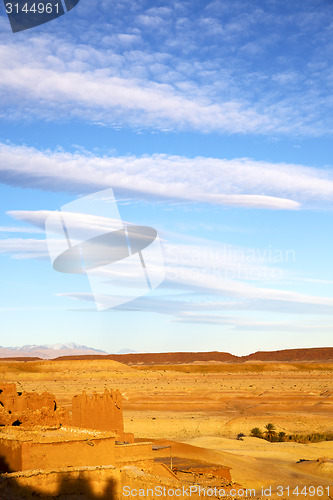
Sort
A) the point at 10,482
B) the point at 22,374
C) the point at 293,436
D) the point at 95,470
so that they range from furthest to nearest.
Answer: the point at 22,374
the point at 293,436
the point at 95,470
the point at 10,482

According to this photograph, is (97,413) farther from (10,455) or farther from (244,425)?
(244,425)

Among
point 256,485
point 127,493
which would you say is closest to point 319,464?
point 256,485

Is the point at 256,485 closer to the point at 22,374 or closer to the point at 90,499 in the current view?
the point at 90,499

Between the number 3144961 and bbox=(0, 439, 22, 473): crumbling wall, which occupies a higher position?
bbox=(0, 439, 22, 473): crumbling wall

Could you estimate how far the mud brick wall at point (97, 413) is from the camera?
21.4 metres

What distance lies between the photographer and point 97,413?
21.5m

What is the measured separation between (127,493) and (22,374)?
241 ft

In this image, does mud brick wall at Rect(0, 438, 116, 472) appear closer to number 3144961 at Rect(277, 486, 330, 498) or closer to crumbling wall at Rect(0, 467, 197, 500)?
crumbling wall at Rect(0, 467, 197, 500)

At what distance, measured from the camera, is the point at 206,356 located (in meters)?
178

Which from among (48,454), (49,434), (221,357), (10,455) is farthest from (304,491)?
(221,357)

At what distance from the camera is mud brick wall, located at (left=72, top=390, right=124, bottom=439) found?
2138cm

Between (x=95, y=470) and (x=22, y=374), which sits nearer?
(x=95, y=470)

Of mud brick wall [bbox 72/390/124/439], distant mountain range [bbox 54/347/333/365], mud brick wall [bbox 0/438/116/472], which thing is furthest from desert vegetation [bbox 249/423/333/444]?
distant mountain range [bbox 54/347/333/365]

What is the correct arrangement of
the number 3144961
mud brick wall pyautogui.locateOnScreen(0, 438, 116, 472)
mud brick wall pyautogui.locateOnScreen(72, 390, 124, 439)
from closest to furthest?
1. mud brick wall pyautogui.locateOnScreen(0, 438, 116, 472)
2. the number 3144961
3. mud brick wall pyautogui.locateOnScreen(72, 390, 124, 439)
